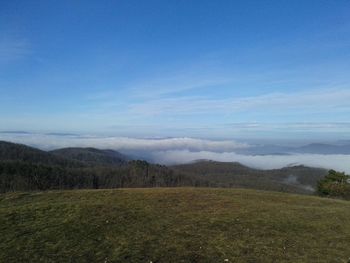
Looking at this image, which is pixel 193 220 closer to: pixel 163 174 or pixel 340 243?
pixel 340 243

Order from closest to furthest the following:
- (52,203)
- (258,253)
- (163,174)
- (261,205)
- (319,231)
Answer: (258,253) → (319,231) → (52,203) → (261,205) → (163,174)

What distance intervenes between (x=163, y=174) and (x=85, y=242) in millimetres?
152700

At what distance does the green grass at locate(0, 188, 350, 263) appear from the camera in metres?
13.2

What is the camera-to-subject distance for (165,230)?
642 inches

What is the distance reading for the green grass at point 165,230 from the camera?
13.2m

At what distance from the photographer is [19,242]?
14.6 m

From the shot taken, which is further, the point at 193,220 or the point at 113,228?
the point at 193,220

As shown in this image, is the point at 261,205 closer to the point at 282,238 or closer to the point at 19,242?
the point at 282,238

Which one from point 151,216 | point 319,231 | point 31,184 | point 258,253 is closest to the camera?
point 258,253

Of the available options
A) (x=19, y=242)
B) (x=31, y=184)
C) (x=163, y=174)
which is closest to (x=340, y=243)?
(x=19, y=242)

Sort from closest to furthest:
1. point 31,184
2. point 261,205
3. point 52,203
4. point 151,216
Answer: point 151,216, point 52,203, point 261,205, point 31,184

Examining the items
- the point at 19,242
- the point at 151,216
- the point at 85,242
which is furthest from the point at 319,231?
the point at 19,242

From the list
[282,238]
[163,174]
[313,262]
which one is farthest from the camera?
[163,174]

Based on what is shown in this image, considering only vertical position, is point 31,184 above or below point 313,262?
below
